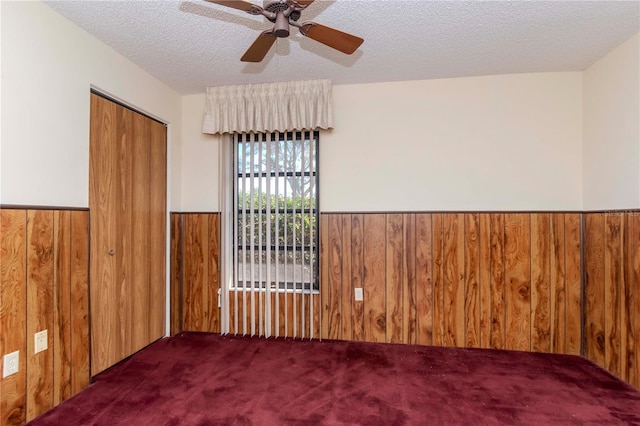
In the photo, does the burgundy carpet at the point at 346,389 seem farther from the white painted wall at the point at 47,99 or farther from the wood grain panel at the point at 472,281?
the white painted wall at the point at 47,99

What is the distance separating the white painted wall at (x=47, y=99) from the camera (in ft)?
5.42

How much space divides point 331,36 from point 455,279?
2106 mm

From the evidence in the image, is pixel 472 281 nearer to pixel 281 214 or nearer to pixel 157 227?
pixel 281 214

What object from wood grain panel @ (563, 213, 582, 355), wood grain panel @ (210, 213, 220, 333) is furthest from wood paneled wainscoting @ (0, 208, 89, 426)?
wood grain panel @ (563, 213, 582, 355)

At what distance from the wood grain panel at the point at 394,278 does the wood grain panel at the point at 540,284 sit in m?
1.05

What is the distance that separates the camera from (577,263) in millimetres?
2594

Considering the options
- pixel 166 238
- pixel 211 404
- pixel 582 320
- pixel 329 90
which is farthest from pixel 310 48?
pixel 582 320

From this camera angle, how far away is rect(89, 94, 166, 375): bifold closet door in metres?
2.21

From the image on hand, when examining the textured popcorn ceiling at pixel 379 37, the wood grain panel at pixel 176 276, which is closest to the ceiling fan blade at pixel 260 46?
the textured popcorn ceiling at pixel 379 37

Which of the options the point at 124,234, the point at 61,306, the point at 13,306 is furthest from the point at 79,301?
the point at 124,234

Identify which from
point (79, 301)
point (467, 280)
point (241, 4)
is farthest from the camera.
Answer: point (467, 280)

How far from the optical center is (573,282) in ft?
8.50

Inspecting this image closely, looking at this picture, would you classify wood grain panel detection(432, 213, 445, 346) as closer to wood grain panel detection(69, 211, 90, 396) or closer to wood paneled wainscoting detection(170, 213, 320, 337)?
wood paneled wainscoting detection(170, 213, 320, 337)

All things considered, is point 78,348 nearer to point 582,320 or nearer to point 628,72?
point 582,320
